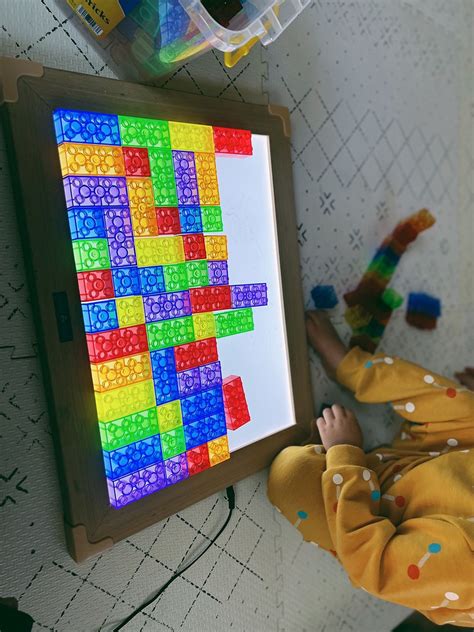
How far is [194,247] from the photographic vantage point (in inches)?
30.1

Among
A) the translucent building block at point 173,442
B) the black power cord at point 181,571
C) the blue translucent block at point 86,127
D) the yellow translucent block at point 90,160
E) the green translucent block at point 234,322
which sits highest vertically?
the blue translucent block at point 86,127

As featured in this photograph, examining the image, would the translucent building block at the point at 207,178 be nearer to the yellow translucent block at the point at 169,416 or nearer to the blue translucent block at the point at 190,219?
the blue translucent block at the point at 190,219

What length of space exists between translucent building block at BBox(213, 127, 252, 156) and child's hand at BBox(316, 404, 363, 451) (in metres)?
0.52

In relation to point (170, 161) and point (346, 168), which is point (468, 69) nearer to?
point (346, 168)

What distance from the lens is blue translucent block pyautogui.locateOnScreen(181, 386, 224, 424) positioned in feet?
2.48

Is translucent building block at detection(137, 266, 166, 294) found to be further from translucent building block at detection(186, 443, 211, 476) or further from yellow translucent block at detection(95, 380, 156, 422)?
translucent building block at detection(186, 443, 211, 476)

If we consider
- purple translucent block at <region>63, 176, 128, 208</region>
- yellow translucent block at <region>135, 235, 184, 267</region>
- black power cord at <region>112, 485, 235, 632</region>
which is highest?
purple translucent block at <region>63, 176, 128, 208</region>

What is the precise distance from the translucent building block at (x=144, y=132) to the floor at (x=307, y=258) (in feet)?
0.31

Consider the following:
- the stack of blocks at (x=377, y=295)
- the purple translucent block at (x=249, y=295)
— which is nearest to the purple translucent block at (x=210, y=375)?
the purple translucent block at (x=249, y=295)

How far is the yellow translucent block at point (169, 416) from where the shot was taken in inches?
28.5

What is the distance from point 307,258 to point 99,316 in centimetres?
52

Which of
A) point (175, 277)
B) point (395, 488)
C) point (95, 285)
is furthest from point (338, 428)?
point (95, 285)

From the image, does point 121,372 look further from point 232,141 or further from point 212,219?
point 232,141

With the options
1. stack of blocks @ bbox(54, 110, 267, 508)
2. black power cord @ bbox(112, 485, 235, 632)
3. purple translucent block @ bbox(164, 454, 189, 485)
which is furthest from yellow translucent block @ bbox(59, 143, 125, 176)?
black power cord @ bbox(112, 485, 235, 632)
